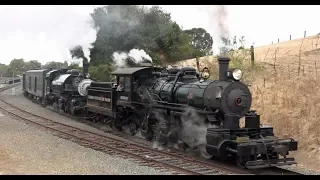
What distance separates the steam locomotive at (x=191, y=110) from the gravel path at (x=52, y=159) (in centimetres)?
229

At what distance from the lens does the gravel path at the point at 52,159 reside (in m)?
9.27

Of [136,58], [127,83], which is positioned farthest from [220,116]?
[136,58]

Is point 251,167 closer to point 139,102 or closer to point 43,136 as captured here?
point 139,102

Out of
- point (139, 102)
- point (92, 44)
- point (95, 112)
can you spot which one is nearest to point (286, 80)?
point (139, 102)

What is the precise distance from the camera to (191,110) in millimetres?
11719

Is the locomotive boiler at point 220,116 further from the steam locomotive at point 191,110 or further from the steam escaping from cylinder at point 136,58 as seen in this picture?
the steam escaping from cylinder at point 136,58

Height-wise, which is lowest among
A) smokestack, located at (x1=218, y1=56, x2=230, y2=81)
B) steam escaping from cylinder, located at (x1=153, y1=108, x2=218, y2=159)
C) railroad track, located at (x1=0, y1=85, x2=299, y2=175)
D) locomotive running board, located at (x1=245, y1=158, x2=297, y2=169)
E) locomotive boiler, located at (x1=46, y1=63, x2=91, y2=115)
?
railroad track, located at (x1=0, y1=85, x2=299, y2=175)

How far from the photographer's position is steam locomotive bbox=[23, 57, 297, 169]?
32.9ft

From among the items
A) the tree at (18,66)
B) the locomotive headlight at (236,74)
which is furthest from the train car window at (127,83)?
the tree at (18,66)

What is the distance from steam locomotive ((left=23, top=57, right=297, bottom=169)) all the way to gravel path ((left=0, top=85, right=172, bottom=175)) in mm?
2292

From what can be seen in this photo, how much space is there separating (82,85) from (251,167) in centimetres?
1499

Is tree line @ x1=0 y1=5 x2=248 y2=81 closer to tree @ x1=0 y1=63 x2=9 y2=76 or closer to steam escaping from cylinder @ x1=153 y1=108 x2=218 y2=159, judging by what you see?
steam escaping from cylinder @ x1=153 y1=108 x2=218 y2=159

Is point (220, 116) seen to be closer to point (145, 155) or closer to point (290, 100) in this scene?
point (145, 155)

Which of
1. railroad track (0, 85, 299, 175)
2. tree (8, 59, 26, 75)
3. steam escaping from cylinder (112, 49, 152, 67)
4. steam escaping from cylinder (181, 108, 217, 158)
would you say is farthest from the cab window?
tree (8, 59, 26, 75)
